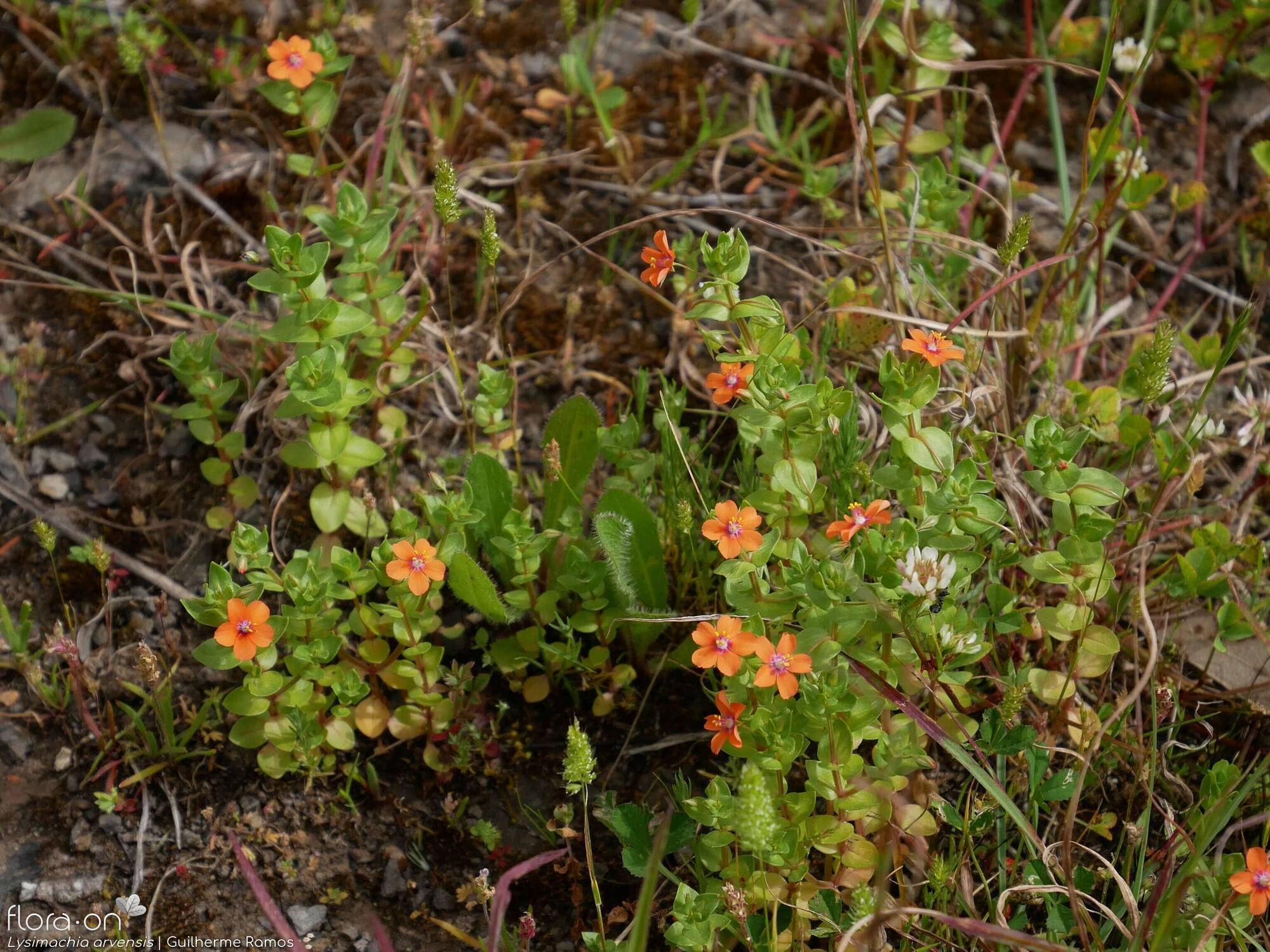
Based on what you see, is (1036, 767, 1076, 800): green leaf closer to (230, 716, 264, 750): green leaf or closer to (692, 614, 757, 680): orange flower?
(692, 614, 757, 680): orange flower

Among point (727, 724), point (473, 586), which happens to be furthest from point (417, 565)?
point (727, 724)

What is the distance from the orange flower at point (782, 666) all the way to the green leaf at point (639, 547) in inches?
21.2

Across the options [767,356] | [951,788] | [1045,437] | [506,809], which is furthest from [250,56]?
[951,788]

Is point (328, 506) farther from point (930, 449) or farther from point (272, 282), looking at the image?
point (930, 449)

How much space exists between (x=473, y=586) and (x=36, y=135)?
7.16 feet

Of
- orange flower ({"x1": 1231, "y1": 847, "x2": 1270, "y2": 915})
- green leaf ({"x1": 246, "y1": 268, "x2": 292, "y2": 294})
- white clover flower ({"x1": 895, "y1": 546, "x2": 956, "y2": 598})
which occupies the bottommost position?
orange flower ({"x1": 1231, "y1": 847, "x2": 1270, "y2": 915})

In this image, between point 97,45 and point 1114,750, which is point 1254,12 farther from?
point 97,45

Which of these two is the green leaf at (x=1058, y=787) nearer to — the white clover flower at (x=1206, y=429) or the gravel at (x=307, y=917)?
the white clover flower at (x=1206, y=429)

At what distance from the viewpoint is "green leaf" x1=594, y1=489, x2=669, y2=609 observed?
2.58 meters

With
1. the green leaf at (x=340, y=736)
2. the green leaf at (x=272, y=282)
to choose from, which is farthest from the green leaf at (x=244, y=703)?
the green leaf at (x=272, y=282)

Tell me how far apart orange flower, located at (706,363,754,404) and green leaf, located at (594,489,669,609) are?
1.10 ft

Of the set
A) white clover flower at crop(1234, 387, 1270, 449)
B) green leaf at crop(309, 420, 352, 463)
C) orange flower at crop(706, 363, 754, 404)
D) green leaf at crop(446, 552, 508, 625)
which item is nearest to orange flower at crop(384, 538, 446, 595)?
green leaf at crop(446, 552, 508, 625)

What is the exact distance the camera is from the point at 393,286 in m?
2.74

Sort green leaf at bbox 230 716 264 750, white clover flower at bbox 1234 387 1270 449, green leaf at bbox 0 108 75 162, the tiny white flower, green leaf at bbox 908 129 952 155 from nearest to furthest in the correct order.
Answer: the tiny white flower, green leaf at bbox 230 716 264 750, white clover flower at bbox 1234 387 1270 449, green leaf at bbox 908 129 952 155, green leaf at bbox 0 108 75 162
